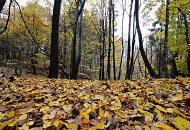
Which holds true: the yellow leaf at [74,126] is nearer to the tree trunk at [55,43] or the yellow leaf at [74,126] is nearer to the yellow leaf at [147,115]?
the yellow leaf at [147,115]

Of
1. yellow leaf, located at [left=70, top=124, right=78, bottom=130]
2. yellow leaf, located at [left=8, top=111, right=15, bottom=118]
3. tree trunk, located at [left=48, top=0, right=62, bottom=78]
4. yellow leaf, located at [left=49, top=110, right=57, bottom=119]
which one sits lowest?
yellow leaf, located at [left=70, top=124, right=78, bottom=130]

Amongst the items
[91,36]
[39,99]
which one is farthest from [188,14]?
[91,36]

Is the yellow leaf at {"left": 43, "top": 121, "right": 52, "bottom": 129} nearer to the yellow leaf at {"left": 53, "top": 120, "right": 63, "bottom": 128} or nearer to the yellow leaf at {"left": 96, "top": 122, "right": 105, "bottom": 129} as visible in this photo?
the yellow leaf at {"left": 53, "top": 120, "right": 63, "bottom": 128}

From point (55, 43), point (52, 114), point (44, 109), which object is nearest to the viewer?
point (52, 114)

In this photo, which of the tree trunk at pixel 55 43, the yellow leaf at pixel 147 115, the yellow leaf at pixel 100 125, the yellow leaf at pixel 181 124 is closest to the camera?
the yellow leaf at pixel 181 124

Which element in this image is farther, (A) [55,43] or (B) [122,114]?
(A) [55,43]

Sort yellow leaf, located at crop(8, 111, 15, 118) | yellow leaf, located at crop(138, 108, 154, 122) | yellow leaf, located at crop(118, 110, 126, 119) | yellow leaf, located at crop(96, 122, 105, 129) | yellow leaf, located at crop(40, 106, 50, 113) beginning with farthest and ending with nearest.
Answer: yellow leaf, located at crop(40, 106, 50, 113)
yellow leaf, located at crop(8, 111, 15, 118)
yellow leaf, located at crop(118, 110, 126, 119)
yellow leaf, located at crop(138, 108, 154, 122)
yellow leaf, located at crop(96, 122, 105, 129)

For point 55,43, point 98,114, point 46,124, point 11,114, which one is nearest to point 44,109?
point 11,114

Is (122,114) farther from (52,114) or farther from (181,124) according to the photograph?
(52,114)

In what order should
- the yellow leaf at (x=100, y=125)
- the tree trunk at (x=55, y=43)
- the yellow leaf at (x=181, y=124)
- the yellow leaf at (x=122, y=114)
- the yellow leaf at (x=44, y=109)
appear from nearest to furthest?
the yellow leaf at (x=181, y=124) < the yellow leaf at (x=100, y=125) < the yellow leaf at (x=122, y=114) < the yellow leaf at (x=44, y=109) < the tree trunk at (x=55, y=43)

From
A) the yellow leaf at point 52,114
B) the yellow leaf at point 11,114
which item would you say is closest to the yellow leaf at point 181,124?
the yellow leaf at point 52,114

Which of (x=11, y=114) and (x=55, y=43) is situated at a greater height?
(x=55, y=43)

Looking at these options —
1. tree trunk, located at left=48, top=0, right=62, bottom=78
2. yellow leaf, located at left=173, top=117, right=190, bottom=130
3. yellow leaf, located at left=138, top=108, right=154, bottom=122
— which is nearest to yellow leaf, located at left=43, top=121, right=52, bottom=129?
yellow leaf, located at left=138, top=108, right=154, bottom=122

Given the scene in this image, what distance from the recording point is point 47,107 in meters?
3.01
